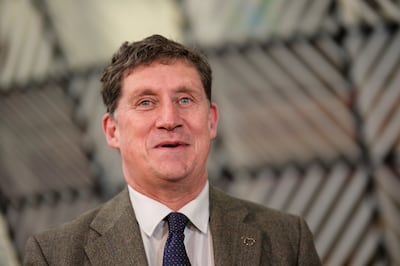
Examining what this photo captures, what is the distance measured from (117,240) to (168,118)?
1.44 feet

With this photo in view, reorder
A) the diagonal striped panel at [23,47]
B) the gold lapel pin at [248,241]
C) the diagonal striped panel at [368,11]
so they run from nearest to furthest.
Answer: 1. the gold lapel pin at [248,241]
2. the diagonal striped panel at [368,11]
3. the diagonal striped panel at [23,47]

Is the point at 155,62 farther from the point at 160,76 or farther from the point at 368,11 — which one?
the point at 368,11

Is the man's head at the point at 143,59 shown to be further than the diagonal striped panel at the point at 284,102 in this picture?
No

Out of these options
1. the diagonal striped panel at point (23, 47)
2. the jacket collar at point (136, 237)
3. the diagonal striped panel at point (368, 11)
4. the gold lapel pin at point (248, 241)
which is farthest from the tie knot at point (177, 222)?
the diagonal striped panel at point (23, 47)

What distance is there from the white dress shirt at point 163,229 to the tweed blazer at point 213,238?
1.3 inches

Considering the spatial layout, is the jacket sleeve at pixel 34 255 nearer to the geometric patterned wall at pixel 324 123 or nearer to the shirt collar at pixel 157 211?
the shirt collar at pixel 157 211

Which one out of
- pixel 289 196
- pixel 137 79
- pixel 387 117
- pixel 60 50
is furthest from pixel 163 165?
pixel 60 50

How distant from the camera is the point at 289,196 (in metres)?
4.71

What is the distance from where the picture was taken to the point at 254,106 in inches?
184

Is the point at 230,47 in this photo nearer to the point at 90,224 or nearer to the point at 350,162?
the point at 350,162

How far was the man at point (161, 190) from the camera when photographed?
2096mm

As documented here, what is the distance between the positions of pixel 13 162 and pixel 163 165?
4.13 meters

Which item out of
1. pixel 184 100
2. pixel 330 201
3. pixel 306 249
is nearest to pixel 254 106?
pixel 330 201

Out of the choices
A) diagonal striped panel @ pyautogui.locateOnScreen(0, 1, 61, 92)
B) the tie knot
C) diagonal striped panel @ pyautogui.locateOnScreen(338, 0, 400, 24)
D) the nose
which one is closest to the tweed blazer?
the tie knot
